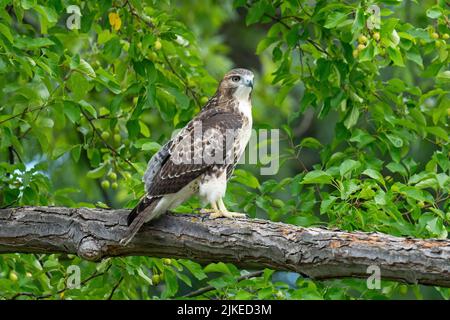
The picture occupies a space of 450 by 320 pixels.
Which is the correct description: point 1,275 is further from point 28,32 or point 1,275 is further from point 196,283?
point 196,283

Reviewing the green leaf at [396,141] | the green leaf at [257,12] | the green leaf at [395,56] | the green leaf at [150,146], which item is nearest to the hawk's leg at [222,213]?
the green leaf at [150,146]

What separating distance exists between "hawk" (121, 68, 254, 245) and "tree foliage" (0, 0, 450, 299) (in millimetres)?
198

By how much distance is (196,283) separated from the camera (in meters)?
10.6

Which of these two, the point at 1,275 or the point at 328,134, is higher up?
the point at 328,134

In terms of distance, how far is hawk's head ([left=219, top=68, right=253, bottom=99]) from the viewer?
6.10 metres

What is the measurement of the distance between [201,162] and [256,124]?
86 cm

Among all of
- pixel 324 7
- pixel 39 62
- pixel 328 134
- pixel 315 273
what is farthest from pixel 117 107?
pixel 328 134

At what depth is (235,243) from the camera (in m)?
4.86

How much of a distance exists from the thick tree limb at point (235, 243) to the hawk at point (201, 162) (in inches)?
7.2

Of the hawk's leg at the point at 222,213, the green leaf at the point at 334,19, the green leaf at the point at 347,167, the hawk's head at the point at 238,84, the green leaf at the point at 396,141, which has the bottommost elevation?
the hawk's leg at the point at 222,213

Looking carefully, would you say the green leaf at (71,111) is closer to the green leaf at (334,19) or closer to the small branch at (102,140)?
the small branch at (102,140)

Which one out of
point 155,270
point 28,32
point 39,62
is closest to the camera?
point 39,62

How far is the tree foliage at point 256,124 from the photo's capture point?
17.4 ft

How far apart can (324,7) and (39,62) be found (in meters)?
1.84
